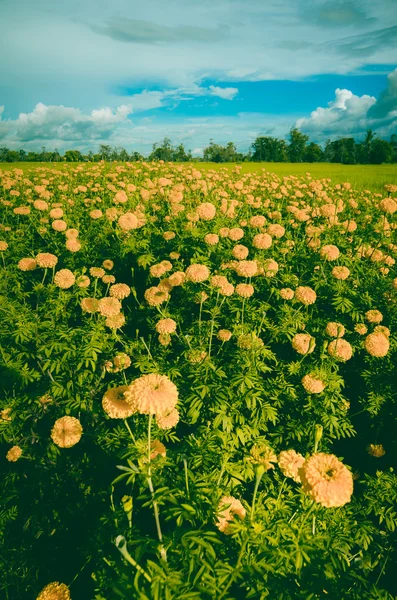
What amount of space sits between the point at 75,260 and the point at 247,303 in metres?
3.08

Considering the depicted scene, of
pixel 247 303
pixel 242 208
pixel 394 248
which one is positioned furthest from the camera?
pixel 242 208

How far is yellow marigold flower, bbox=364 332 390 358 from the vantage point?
3.16 m

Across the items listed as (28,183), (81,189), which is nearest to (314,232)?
→ (81,189)

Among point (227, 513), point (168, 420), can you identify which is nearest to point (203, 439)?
point (168, 420)

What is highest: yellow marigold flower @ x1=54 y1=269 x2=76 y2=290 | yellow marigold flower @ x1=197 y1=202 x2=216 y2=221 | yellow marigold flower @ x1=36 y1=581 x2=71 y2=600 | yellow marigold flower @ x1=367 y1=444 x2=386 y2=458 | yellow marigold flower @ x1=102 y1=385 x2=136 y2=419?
yellow marigold flower @ x1=197 y1=202 x2=216 y2=221

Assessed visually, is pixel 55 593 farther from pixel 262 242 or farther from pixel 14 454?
pixel 262 242

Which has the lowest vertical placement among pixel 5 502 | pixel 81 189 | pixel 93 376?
pixel 5 502

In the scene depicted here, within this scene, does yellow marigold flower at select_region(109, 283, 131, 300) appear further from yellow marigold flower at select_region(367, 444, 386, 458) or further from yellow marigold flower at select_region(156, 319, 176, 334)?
yellow marigold flower at select_region(367, 444, 386, 458)

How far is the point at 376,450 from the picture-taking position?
11.0ft

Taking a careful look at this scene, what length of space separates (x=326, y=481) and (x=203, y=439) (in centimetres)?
126

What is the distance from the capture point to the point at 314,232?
5.12 m

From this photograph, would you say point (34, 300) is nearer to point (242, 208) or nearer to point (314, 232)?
point (314, 232)

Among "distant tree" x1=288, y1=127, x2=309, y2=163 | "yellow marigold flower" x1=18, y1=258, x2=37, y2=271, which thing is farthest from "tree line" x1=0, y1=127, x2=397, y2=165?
"yellow marigold flower" x1=18, y1=258, x2=37, y2=271

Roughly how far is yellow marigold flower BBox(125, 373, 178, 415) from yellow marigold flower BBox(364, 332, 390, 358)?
234 centimetres
